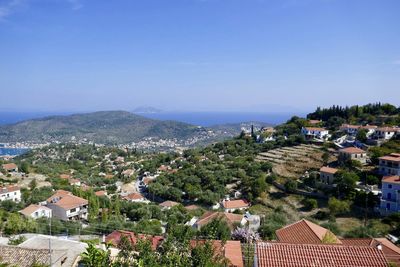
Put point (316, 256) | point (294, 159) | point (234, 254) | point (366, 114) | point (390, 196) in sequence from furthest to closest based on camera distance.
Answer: point (366, 114)
point (294, 159)
point (390, 196)
point (234, 254)
point (316, 256)

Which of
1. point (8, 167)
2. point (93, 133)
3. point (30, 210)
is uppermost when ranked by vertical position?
point (30, 210)

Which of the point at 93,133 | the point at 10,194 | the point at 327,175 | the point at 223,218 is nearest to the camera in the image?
the point at 223,218

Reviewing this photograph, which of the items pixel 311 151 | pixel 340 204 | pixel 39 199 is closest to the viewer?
pixel 340 204

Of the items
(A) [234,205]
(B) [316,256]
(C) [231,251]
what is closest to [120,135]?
(A) [234,205]

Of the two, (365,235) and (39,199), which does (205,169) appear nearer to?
(39,199)

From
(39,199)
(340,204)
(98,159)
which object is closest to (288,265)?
(340,204)

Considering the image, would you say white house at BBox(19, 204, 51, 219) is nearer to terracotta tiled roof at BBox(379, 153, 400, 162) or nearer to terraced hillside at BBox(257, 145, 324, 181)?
terraced hillside at BBox(257, 145, 324, 181)

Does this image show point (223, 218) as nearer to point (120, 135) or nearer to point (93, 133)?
point (120, 135)
